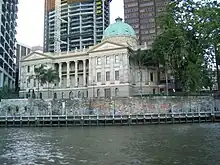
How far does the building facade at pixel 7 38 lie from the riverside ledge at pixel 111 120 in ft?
127

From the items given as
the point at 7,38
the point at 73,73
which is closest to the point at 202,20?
the point at 73,73

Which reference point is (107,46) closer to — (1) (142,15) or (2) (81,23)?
(1) (142,15)

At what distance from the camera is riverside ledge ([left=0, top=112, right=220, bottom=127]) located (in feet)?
200

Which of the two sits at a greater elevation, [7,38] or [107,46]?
[7,38]

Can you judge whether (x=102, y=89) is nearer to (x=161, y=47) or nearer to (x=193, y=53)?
(x=161, y=47)

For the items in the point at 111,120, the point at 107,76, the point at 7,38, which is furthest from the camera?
the point at 7,38

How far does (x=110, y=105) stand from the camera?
73375mm

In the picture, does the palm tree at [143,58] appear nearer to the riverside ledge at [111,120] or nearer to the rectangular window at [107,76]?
the rectangular window at [107,76]

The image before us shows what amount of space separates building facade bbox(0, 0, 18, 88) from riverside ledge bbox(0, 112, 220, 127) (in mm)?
38801

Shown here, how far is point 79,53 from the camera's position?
10019 centimetres

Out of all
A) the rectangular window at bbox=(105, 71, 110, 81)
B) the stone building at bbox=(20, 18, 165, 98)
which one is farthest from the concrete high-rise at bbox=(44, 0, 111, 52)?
the rectangular window at bbox=(105, 71, 110, 81)

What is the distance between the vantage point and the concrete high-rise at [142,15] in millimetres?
158500

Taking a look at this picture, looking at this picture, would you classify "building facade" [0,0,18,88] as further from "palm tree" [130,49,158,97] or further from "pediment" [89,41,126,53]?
"palm tree" [130,49,158,97]

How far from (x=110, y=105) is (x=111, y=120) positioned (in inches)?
471
